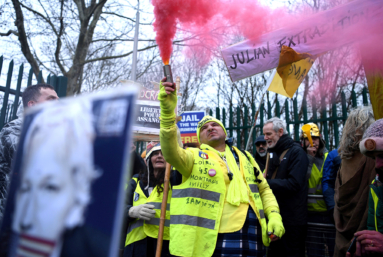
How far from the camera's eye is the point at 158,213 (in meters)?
2.98


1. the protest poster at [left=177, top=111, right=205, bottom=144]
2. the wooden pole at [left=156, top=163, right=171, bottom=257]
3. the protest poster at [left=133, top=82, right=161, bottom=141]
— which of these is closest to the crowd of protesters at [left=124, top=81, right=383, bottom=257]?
the wooden pole at [left=156, top=163, right=171, bottom=257]

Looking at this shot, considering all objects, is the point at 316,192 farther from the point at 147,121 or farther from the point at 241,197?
the point at 147,121

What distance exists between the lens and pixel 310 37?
3.04m

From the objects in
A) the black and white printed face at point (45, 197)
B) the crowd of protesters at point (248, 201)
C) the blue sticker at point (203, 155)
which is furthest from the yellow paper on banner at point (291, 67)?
the black and white printed face at point (45, 197)

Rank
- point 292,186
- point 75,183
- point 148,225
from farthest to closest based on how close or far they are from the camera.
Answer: point 292,186, point 148,225, point 75,183

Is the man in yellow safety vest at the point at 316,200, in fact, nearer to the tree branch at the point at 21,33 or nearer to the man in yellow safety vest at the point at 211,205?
the man in yellow safety vest at the point at 211,205

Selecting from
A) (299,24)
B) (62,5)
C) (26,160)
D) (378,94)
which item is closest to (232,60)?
(299,24)

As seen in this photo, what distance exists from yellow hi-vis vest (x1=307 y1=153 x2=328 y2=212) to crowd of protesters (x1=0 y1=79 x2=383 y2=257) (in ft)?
0.04

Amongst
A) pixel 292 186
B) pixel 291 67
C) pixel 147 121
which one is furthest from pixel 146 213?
pixel 147 121

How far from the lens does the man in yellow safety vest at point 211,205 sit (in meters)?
2.26

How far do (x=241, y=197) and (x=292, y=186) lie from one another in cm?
104

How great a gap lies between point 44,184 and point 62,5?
401 inches

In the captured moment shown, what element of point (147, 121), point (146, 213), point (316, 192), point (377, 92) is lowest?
point (146, 213)

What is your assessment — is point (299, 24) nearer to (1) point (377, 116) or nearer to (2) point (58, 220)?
(1) point (377, 116)
